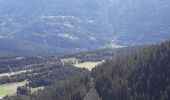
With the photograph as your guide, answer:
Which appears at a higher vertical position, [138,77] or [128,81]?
[138,77]

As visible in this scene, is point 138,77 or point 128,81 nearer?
point 138,77

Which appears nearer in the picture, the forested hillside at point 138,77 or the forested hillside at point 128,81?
the forested hillside at point 138,77

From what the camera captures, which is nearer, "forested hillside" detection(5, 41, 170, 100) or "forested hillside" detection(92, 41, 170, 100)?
"forested hillside" detection(92, 41, 170, 100)

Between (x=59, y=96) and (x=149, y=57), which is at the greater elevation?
(x=149, y=57)

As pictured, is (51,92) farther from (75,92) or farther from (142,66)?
(142,66)

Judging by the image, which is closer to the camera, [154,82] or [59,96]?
[154,82]

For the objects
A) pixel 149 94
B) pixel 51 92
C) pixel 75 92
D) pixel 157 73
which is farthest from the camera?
pixel 51 92

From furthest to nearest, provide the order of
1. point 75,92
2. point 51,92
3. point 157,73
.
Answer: point 51,92, point 75,92, point 157,73

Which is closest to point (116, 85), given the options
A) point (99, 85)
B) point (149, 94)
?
point (99, 85)
